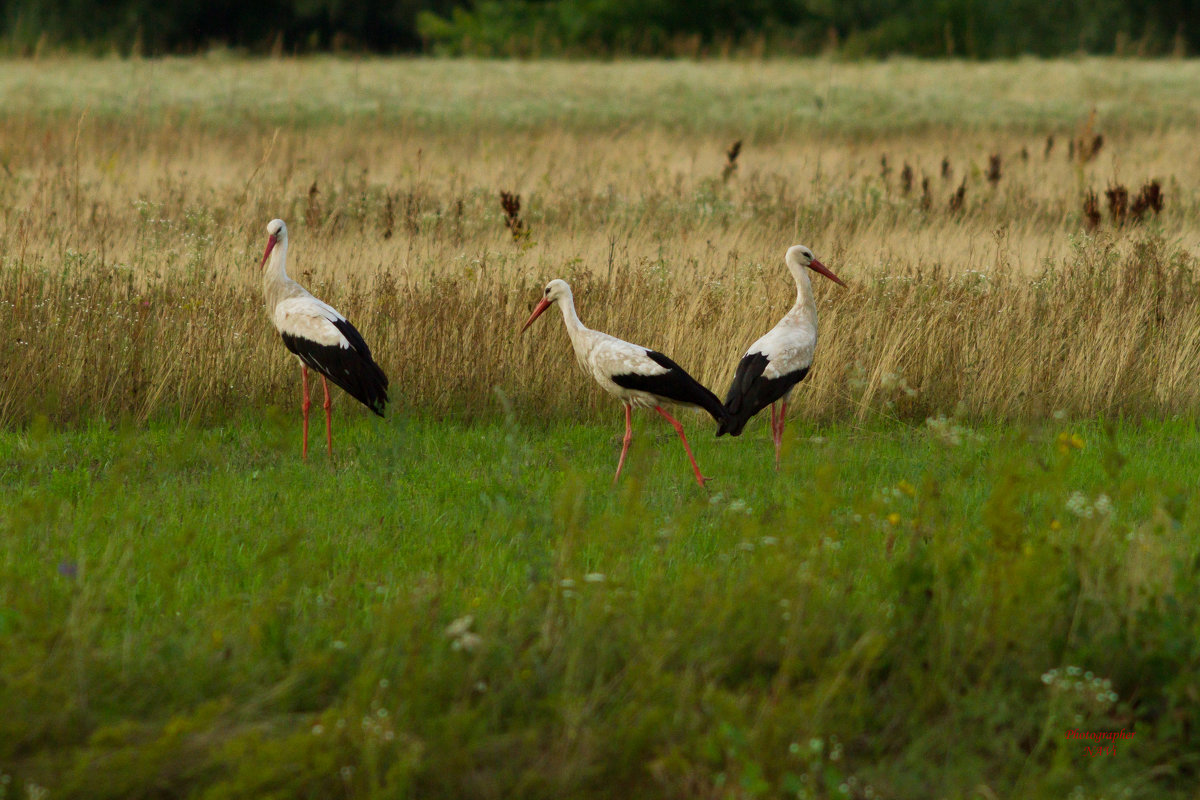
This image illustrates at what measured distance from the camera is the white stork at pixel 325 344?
668 cm

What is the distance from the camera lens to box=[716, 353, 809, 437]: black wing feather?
6.51 m

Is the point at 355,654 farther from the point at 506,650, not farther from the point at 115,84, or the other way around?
the point at 115,84

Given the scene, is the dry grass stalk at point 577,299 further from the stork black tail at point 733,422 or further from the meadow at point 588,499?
the stork black tail at point 733,422

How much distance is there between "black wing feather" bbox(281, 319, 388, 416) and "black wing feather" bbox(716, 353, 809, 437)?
1901mm

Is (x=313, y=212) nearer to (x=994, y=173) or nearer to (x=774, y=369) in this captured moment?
(x=774, y=369)

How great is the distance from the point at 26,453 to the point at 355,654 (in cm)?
344

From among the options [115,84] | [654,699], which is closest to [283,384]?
[654,699]

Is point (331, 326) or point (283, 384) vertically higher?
point (331, 326)

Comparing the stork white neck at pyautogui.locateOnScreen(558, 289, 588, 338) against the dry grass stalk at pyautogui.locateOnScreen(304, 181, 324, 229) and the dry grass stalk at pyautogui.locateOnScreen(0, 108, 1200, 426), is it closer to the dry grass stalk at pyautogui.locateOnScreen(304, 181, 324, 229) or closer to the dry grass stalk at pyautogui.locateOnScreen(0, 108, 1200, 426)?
the dry grass stalk at pyautogui.locateOnScreen(0, 108, 1200, 426)

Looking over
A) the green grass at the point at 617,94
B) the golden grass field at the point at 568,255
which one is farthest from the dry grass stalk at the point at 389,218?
the green grass at the point at 617,94

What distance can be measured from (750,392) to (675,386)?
0.43m

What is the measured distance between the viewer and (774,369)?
263 inches

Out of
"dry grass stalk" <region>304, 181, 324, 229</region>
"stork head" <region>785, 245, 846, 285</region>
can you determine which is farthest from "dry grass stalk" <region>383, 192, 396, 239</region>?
"stork head" <region>785, 245, 846, 285</region>

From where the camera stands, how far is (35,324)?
7473 mm
